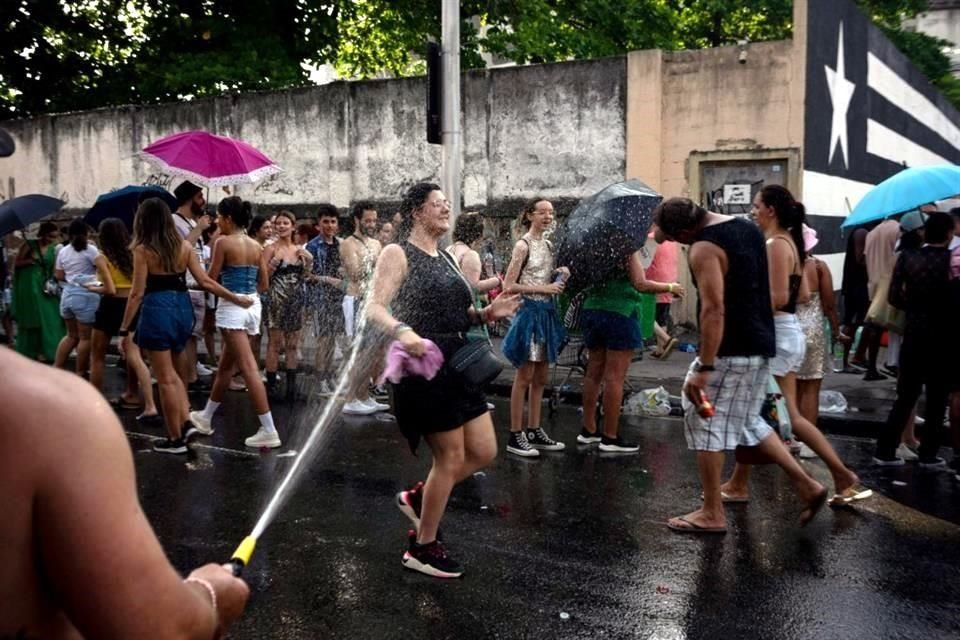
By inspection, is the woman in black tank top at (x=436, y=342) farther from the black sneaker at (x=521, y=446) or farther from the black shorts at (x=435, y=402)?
the black sneaker at (x=521, y=446)

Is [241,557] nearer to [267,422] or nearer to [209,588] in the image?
[209,588]

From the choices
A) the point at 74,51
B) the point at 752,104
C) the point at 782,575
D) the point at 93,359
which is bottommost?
the point at 782,575

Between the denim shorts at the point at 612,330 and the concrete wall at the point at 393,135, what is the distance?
7340 mm

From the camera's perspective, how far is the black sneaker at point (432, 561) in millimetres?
4660

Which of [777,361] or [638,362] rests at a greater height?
[777,361]

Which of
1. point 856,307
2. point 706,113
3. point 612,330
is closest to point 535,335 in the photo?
point 612,330

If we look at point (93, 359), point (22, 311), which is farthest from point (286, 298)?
point (22, 311)

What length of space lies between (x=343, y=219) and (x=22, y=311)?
5.85 metres

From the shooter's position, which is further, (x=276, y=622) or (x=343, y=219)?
(x=343, y=219)

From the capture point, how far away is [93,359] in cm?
862

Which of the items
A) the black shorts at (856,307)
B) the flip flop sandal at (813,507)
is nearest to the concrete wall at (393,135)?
the black shorts at (856,307)

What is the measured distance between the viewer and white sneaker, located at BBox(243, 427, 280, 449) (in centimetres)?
750

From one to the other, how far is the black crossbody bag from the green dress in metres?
8.01

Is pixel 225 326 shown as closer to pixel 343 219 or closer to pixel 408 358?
pixel 408 358
